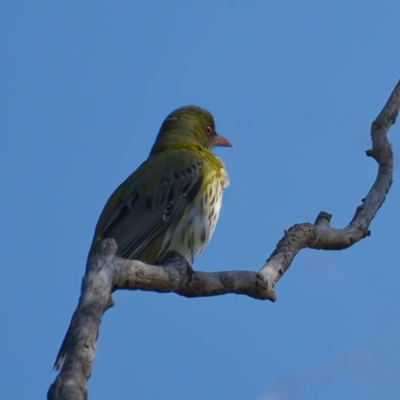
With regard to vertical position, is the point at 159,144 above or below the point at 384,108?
above

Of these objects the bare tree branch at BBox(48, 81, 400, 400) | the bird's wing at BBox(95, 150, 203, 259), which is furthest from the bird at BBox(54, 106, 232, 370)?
the bare tree branch at BBox(48, 81, 400, 400)

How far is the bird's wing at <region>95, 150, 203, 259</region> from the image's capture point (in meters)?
8.08

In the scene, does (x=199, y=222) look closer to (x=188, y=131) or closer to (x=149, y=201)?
(x=149, y=201)

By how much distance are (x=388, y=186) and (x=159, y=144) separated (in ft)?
8.80

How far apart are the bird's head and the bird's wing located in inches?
20.6

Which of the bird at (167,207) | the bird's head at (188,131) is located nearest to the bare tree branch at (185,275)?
the bird at (167,207)

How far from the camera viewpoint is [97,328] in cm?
448

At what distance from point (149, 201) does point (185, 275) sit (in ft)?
7.55

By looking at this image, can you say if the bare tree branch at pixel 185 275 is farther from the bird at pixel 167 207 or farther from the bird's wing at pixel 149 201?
the bird's wing at pixel 149 201

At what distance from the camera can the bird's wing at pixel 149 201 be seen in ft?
26.5

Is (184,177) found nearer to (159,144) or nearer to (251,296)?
(159,144)

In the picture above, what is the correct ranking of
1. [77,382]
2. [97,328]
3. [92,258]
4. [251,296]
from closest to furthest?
[77,382], [97,328], [92,258], [251,296]

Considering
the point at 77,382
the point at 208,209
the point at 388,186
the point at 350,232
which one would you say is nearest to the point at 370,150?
the point at 388,186

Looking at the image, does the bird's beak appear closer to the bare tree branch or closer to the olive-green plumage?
the olive-green plumage
